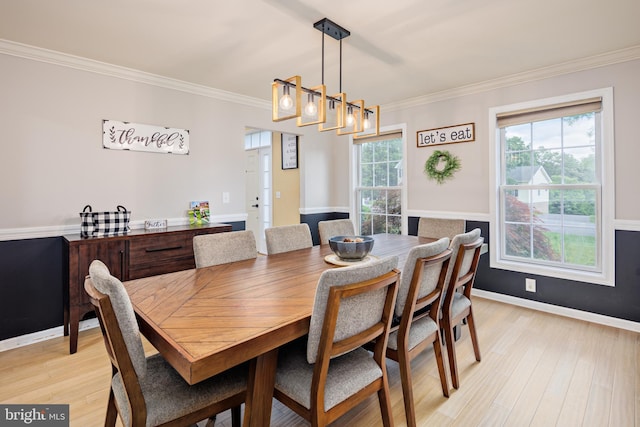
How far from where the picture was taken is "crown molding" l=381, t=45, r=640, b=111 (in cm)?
281

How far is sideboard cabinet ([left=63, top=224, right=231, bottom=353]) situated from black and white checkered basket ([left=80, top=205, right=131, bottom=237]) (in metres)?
0.10

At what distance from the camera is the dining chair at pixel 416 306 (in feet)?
5.24

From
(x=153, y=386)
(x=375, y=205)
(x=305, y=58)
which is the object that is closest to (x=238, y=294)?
(x=153, y=386)

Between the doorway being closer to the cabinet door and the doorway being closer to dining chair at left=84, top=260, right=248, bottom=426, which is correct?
the cabinet door

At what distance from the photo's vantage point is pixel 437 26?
7.66 feet

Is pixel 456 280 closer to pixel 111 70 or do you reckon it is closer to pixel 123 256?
pixel 123 256

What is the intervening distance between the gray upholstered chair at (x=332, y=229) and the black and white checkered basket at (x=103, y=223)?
66.8 inches

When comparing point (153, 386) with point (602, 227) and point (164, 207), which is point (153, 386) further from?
point (602, 227)

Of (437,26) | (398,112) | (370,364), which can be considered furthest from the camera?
(398,112)

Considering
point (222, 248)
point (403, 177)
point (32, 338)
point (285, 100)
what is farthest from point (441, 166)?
point (32, 338)

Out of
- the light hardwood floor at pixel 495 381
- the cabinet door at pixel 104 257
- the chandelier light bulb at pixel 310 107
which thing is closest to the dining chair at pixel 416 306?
the light hardwood floor at pixel 495 381

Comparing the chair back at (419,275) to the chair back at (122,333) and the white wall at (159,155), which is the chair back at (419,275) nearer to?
the chair back at (122,333)

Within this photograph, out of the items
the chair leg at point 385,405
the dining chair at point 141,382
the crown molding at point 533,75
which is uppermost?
the crown molding at point 533,75

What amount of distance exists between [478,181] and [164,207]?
3354 mm
